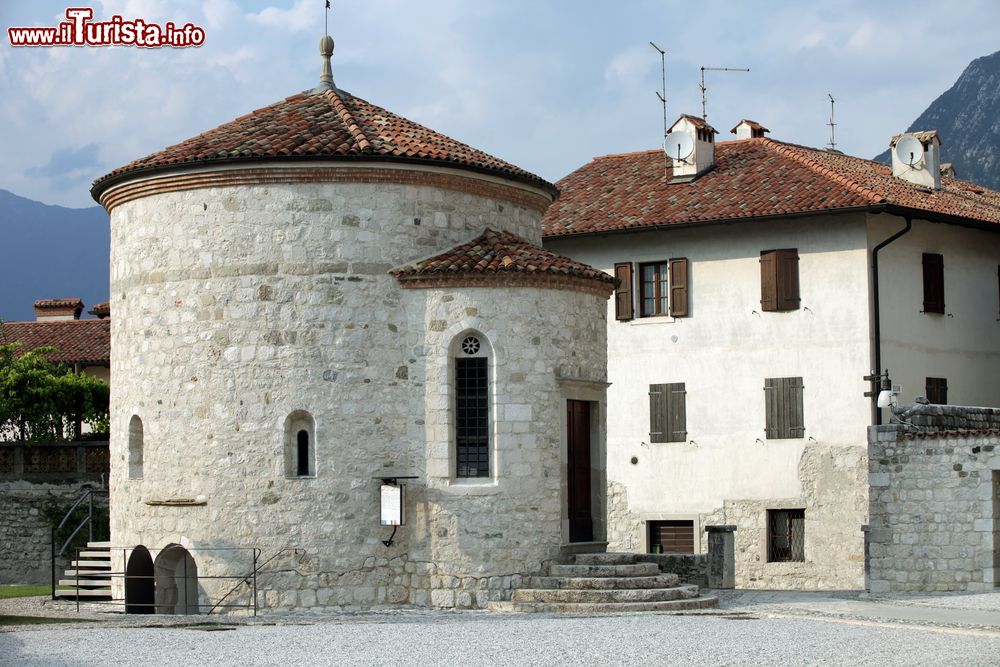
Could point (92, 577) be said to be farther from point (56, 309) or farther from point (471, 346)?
point (56, 309)

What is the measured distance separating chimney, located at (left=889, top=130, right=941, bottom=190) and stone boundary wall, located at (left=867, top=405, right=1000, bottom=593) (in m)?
12.3

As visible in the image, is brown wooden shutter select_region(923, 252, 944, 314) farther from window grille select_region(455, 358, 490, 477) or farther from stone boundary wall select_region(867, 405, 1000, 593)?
window grille select_region(455, 358, 490, 477)

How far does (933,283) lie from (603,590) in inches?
587

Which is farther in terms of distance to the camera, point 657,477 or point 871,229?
point 657,477

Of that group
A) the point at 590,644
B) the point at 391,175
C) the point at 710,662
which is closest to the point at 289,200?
the point at 391,175

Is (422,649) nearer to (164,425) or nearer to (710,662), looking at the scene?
(710,662)

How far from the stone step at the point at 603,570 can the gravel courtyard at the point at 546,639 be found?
1561 millimetres

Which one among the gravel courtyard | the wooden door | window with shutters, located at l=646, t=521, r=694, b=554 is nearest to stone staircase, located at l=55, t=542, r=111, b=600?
the gravel courtyard

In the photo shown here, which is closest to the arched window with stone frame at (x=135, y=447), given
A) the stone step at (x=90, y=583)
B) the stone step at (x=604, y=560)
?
the stone step at (x=90, y=583)

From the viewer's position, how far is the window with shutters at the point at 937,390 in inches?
1293

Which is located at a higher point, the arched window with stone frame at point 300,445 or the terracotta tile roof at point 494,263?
the terracotta tile roof at point 494,263

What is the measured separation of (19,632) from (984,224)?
23.1 metres

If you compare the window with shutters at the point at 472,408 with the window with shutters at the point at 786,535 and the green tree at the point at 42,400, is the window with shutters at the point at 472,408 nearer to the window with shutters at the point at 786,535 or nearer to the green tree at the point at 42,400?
the window with shutters at the point at 786,535

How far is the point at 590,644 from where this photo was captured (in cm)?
1658
